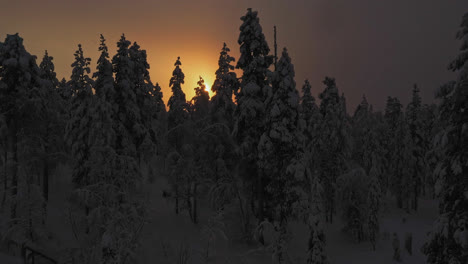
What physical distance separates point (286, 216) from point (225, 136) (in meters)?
10.0

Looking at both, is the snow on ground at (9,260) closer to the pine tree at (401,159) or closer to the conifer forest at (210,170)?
the conifer forest at (210,170)

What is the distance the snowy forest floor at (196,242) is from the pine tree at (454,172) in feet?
36.1

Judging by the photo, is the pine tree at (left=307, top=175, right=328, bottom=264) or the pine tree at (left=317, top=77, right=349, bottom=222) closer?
the pine tree at (left=307, top=175, right=328, bottom=264)

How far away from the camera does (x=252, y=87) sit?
75.7ft

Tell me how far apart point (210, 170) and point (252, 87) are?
536 inches

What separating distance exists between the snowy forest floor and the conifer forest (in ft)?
0.60

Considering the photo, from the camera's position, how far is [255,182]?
26.3 m

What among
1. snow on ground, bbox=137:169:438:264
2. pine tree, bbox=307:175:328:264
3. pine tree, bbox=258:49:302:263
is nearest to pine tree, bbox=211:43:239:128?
pine tree, bbox=258:49:302:263

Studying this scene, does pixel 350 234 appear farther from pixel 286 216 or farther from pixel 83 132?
pixel 83 132

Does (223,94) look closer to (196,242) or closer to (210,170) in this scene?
(210,170)

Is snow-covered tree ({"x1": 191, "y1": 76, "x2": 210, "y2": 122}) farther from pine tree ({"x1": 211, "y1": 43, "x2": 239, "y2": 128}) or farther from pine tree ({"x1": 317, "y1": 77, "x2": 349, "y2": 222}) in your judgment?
pine tree ({"x1": 317, "y1": 77, "x2": 349, "y2": 222})

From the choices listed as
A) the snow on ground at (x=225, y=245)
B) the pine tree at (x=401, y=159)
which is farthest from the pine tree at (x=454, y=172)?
the pine tree at (x=401, y=159)

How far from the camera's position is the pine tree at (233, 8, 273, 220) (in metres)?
23.4

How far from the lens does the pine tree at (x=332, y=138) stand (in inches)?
1439
